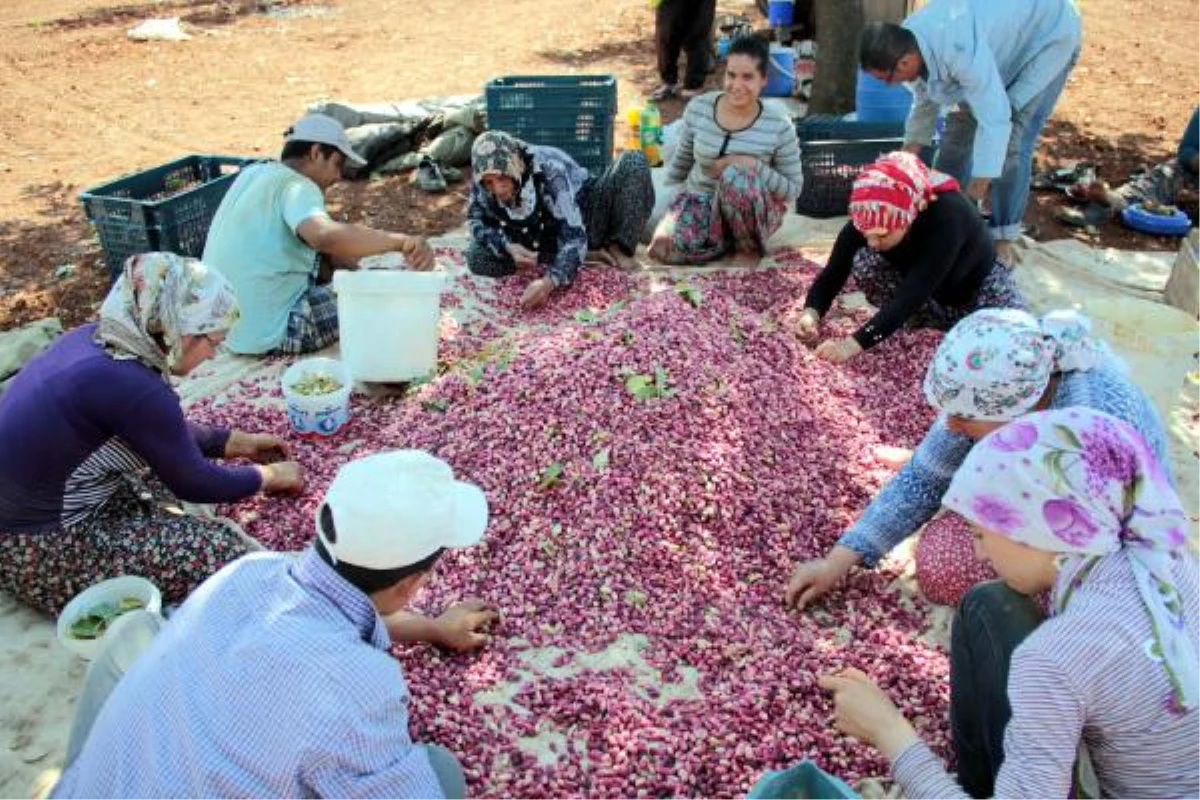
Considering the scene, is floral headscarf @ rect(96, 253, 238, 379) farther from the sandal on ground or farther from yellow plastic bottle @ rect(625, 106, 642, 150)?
the sandal on ground

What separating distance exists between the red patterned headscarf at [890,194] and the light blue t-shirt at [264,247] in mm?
2580

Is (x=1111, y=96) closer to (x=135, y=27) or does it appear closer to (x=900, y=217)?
(x=900, y=217)

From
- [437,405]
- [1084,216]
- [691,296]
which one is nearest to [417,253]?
[437,405]

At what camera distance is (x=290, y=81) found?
1045cm

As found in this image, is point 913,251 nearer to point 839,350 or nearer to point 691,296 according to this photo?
point 839,350

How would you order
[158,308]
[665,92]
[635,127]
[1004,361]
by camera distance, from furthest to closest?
[665,92] < [635,127] < [158,308] < [1004,361]

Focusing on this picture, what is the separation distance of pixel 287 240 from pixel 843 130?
395cm

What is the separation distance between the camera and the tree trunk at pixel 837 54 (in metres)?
7.69

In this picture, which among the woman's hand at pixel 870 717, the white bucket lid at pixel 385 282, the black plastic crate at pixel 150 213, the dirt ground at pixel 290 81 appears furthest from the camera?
the dirt ground at pixel 290 81

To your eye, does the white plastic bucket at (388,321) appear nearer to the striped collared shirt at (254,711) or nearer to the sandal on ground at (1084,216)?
the striped collared shirt at (254,711)

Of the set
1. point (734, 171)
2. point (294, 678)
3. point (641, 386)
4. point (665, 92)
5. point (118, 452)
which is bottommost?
point (665, 92)

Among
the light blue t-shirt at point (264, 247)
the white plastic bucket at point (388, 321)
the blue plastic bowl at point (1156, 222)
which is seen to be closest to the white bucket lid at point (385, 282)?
the white plastic bucket at point (388, 321)

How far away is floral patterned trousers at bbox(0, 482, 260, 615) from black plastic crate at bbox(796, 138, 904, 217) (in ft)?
14.9

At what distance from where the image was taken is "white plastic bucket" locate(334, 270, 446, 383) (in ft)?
14.5
